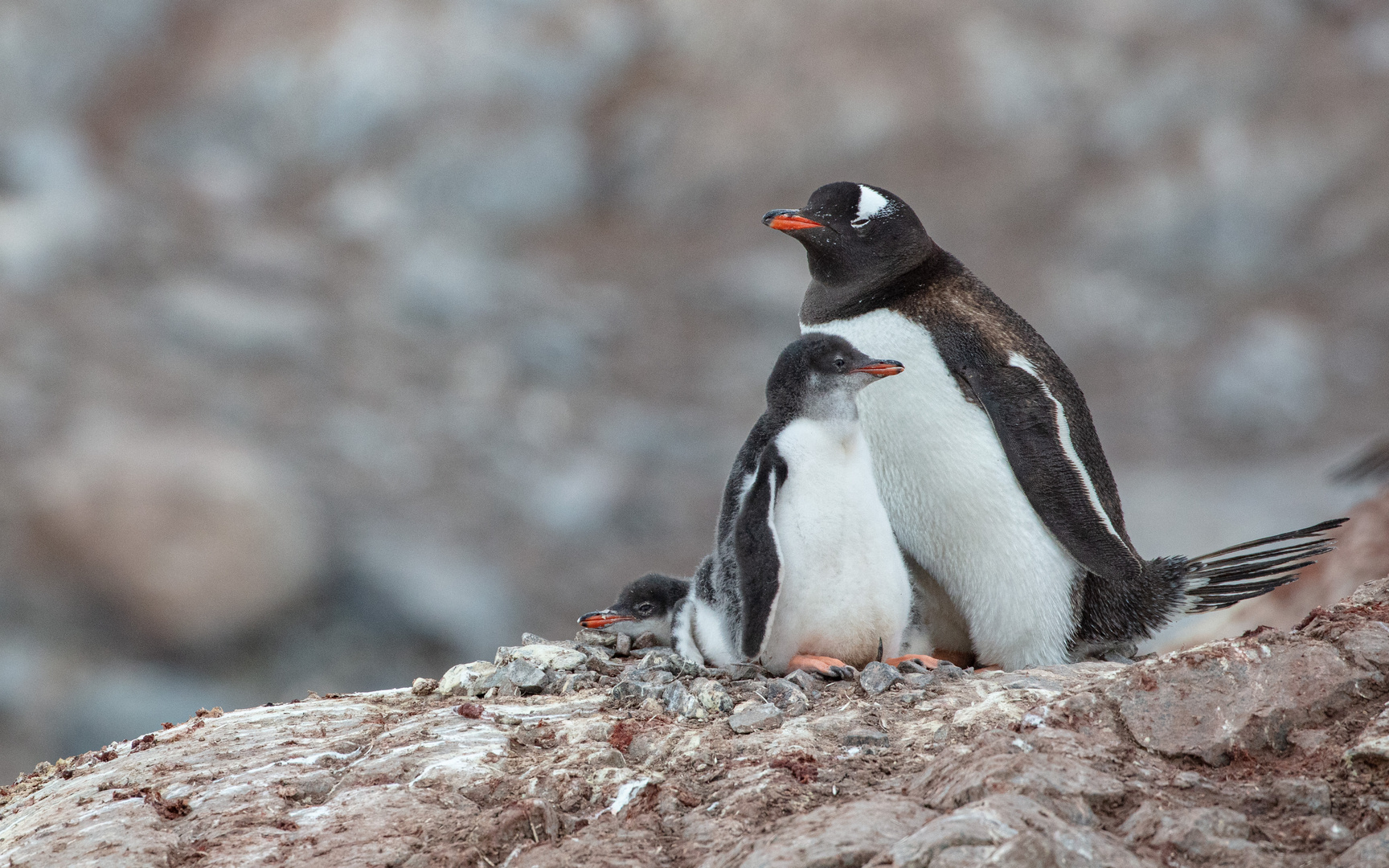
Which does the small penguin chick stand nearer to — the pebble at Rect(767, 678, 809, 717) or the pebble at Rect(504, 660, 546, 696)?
the pebble at Rect(504, 660, 546, 696)

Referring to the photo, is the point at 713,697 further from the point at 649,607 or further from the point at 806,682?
the point at 649,607

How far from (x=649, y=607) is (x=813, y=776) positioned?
1.31m

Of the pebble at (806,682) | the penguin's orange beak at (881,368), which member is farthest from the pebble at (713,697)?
the penguin's orange beak at (881,368)

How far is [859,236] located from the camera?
3539mm

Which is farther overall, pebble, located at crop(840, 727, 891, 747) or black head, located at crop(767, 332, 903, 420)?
black head, located at crop(767, 332, 903, 420)

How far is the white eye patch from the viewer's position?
354cm

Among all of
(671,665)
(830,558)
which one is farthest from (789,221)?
(671,665)

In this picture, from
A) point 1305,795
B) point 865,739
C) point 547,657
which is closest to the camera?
point 1305,795

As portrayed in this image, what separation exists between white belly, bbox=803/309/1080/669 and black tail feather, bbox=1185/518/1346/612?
0.36 meters

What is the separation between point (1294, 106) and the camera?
20781mm

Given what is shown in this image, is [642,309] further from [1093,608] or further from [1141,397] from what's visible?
[1093,608]

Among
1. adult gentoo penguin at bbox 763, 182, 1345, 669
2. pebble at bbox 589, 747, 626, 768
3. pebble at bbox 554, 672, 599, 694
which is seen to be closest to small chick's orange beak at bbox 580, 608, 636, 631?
pebble at bbox 554, 672, 599, 694

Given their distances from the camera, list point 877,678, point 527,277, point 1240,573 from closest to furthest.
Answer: point 877,678 < point 1240,573 < point 527,277

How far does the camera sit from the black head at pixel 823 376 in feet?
10.4
